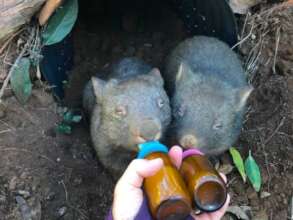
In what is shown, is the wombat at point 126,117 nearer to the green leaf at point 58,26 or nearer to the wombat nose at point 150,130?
the wombat nose at point 150,130

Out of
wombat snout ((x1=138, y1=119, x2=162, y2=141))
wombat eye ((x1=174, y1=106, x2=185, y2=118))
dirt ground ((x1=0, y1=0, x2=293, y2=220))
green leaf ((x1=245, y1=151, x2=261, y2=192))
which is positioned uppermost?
wombat snout ((x1=138, y1=119, x2=162, y2=141))

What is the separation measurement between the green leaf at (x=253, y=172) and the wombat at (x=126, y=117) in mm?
1027

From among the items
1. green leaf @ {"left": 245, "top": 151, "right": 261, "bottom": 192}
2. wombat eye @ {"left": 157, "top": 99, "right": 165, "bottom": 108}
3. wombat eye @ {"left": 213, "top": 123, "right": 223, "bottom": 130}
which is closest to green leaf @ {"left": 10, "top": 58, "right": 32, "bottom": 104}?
wombat eye @ {"left": 157, "top": 99, "right": 165, "bottom": 108}

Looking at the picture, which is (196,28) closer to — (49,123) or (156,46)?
(156,46)

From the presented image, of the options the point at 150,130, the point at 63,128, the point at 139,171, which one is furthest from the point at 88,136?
the point at 139,171

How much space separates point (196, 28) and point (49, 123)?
1.84 meters

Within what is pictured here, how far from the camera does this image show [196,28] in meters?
5.74

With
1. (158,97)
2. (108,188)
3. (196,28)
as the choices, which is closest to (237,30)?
(196,28)

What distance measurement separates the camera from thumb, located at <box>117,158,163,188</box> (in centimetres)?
285

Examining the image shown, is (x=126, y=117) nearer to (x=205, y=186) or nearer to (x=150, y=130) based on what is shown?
(x=150, y=130)

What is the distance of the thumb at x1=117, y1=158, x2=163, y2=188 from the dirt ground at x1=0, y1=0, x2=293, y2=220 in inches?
57.6

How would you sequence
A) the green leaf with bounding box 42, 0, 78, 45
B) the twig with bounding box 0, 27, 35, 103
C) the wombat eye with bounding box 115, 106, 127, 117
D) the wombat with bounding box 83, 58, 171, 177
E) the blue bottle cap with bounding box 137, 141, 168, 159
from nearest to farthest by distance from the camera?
the blue bottle cap with bounding box 137, 141, 168, 159 → the wombat with bounding box 83, 58, 171, 177 → the wombat eye with bounding box 115, 106, 127, 117 → the twig with bounding box 0, 27, 35, 103 → the green leaf with bounding box 42, 0, 78, 45

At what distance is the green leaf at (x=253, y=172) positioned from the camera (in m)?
4.79

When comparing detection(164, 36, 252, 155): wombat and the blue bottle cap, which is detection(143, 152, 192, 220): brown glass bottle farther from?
detection(164, 36, 252, 155): wombat
